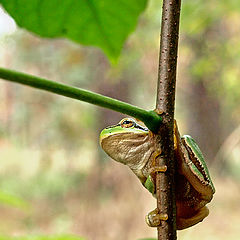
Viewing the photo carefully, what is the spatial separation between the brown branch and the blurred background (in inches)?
111

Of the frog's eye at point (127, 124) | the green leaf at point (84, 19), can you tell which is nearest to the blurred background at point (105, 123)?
the green leaf at point (84, 19)

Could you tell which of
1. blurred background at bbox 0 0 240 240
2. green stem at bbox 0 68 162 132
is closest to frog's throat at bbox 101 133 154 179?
green stem at bbox 0 68 162 132

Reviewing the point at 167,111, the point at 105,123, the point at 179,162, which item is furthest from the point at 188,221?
the point at 105,123

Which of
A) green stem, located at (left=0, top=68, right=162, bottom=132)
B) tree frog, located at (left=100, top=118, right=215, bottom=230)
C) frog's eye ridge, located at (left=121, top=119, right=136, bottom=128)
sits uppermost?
frog's eye ridge, located at (left=121, top=119, right=136, bottom=128)

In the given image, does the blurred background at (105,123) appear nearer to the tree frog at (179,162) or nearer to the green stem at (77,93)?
the tree frog at (179,162)

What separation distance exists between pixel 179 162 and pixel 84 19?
10.0 inches

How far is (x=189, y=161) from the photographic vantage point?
50 centimetres

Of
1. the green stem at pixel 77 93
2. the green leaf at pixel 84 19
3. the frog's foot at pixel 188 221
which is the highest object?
the green leaf at pixel 84 19

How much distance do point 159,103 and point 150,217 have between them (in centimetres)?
13

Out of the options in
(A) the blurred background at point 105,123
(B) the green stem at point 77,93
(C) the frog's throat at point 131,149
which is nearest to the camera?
(B) the green stem at point 77,93

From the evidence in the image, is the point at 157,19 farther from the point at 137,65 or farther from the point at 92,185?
the point at 92,185

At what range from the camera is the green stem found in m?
0.28

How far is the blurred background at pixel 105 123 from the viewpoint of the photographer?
4075 millimetres

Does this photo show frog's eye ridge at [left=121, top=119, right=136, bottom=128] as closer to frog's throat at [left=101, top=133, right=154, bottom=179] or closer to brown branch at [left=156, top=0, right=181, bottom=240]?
frog's throat at [left=101, top=133, right=154, bottom=179]
